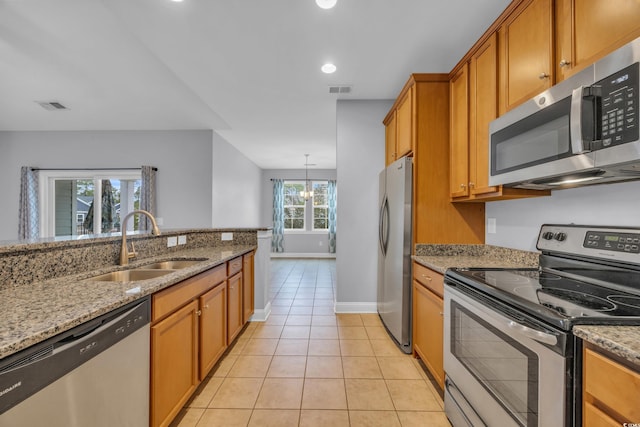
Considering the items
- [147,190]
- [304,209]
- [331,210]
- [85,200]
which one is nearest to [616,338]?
[147,190]

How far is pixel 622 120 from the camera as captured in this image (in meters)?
1.02

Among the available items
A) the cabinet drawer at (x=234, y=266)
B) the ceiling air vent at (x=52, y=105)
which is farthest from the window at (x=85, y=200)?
the cabinet drawer at (x=234, y=266)

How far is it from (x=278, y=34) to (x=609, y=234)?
8.09 ft

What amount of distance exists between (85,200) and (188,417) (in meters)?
4.92

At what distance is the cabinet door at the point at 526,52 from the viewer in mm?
1457

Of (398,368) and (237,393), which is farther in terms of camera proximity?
(398,368)

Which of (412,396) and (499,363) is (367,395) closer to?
(412,396)

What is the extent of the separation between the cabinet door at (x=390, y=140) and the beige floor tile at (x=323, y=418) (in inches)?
94.7

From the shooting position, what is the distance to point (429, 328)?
212 cm

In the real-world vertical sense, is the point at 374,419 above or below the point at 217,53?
below

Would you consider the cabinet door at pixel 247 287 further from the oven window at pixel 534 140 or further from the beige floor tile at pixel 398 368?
the oven window at pixel 534 140

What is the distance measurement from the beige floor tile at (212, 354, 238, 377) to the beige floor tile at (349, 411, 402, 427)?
3.49 ft

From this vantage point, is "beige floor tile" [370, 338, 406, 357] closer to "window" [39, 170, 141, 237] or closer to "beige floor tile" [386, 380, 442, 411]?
"beige floor tile" [386, 380, 442, 411]

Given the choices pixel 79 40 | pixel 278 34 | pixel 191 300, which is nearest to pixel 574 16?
pixel 278 34
